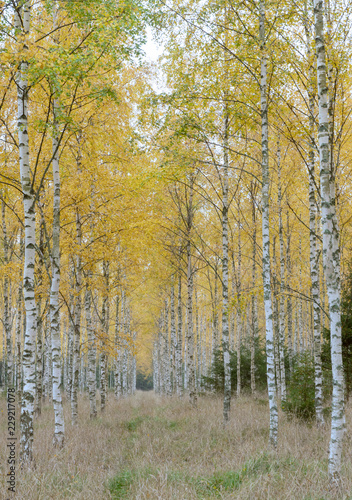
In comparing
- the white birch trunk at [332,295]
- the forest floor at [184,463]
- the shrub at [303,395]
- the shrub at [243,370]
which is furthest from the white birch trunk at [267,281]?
the shrub at [243,370]

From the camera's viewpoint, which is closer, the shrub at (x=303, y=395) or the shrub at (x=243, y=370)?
the shrub at (x=303, y=395)

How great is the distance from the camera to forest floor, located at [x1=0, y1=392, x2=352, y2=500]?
14.6 feet

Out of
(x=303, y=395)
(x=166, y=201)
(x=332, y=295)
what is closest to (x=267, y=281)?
(x=332, y=295)

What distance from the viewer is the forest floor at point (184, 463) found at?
4.45 m

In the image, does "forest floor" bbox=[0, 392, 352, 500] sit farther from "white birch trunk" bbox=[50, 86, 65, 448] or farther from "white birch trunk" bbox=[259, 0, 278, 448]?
"white birch trunk" bbox=[259, 0, 278, 448]

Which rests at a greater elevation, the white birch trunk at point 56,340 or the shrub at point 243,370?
the white birch trunk at point 56,340

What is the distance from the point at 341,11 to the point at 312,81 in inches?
59.7

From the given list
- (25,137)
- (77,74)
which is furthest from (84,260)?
(77,74)

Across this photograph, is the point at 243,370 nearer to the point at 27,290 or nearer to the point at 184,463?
the point at 184,463

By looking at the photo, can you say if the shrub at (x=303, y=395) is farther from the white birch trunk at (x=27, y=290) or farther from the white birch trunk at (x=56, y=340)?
the white birch trunk at (x=27, y=290)

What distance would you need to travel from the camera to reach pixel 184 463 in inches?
229

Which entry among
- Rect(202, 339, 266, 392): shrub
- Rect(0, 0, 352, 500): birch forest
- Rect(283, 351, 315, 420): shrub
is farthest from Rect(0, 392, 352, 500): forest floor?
Rect(202, 339, 266, 392): shrub

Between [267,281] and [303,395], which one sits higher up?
[267,281]

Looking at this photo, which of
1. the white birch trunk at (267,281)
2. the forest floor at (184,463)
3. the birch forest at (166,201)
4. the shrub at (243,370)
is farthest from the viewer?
the shrub at (243,370)
